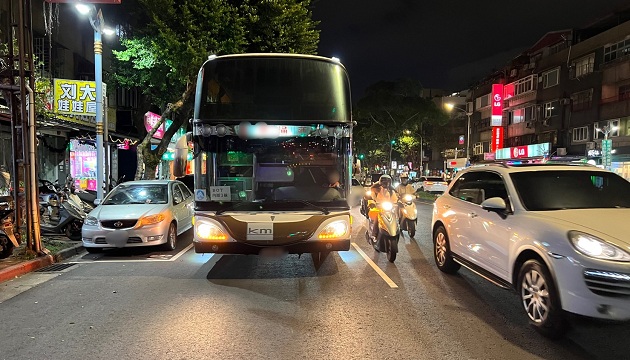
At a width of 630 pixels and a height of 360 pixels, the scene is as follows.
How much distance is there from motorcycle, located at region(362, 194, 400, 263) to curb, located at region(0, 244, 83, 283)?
20.8ft

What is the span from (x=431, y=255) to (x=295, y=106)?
14.3 ft

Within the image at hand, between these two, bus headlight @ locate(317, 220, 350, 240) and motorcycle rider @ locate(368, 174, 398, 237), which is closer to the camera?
bus headlight @ locate(317, 220, 350, 240)

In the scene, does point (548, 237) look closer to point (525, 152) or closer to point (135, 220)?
point (135, 220)

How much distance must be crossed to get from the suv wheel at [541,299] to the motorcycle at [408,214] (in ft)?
21.0

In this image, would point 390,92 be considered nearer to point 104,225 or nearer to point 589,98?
point 589,98

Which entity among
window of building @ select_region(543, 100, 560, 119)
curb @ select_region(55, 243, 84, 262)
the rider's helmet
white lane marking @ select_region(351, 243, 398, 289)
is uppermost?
window of building @ select_region(543, 100, 560, 119)

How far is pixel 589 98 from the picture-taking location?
1197 inches

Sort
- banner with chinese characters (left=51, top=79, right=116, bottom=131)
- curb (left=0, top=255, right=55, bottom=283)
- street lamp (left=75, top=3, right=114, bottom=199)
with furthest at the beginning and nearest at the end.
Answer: banner with chinese characters (left=51, top=79, right=116, bottom=131) < street lamp (left=75, top=3, right=114, bottom=199) < curb (left=0, top=255, right=55, bottom=283)

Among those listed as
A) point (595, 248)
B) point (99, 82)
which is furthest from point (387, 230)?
point (99, 82)

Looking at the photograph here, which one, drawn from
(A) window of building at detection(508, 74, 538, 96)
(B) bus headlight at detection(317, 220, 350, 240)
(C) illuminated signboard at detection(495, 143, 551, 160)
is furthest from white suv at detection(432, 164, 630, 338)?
(A) window of building at detection(508, 74, 538, 96)

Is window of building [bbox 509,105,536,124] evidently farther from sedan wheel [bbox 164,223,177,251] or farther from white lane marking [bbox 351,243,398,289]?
sedan wheel [bbox 164,223,177,251]

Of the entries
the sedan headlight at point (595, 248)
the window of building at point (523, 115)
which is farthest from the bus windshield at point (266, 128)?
the window of building at point (523, 115)

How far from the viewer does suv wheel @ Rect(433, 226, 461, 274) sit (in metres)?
7.22

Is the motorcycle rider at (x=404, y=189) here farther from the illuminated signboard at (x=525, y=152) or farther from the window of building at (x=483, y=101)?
the window of building at (x=483, y=101)
